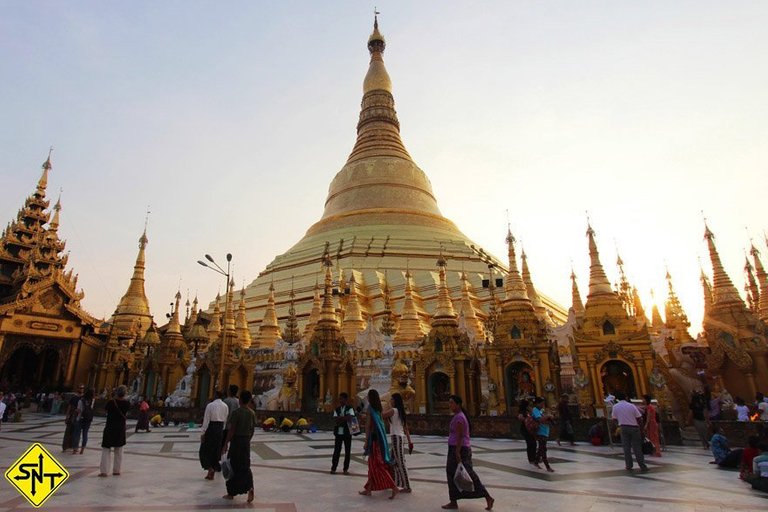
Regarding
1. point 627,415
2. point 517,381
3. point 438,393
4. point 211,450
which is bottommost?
point 211,450

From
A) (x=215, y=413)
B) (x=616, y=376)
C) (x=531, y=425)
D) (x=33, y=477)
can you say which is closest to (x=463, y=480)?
(x=531, y=425)

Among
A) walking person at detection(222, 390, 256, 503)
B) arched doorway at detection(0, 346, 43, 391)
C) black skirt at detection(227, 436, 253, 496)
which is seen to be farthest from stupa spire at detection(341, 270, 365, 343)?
black skirt at detection(227, 436, 253, 496)

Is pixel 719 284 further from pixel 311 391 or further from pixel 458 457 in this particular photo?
pixel 458 457

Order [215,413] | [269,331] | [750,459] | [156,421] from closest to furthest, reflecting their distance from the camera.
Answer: [215,413] → [750,459] → [156,421] → [269,331]

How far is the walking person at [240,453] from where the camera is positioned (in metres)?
5.88

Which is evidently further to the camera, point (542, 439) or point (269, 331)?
point (269, 331)

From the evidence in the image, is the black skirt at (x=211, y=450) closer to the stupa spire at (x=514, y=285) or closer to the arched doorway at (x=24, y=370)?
the stupa spire at (x=514, y=285)

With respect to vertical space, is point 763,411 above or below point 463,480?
above

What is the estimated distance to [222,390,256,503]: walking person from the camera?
5875 millimetres

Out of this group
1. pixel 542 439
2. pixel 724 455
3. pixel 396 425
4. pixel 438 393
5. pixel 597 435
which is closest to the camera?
pixel 396 425

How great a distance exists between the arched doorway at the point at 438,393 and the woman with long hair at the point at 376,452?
13.2 m

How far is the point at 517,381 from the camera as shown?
19.4 m

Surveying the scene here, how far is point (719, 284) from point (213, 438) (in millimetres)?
23689

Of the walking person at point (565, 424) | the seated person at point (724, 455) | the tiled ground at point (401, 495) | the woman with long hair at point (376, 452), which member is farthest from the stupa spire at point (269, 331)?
the seated person at point (724, 455)
